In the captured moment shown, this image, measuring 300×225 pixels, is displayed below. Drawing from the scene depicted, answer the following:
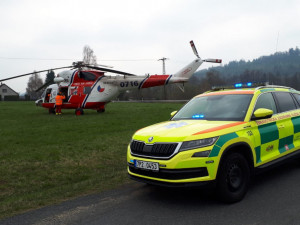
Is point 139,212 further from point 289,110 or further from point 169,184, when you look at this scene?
point 289,110

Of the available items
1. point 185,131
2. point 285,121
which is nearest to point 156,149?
point 185,131

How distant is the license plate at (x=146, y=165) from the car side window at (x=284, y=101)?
2.90 m

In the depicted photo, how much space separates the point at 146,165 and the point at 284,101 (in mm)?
3295

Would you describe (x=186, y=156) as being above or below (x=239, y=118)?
below

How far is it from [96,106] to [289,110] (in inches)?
747

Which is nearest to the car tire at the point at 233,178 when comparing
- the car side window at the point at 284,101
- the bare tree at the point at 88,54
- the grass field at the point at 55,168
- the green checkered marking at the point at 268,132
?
the green checkered marking at the point at 268,132

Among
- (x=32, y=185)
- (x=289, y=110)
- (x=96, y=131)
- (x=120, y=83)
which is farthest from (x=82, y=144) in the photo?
(x=120, y=83)

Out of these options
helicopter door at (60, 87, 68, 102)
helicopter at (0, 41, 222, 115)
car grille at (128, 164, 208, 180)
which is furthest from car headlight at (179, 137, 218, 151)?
helicopter door at (60, 87, 68, 102)

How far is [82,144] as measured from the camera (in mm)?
9562

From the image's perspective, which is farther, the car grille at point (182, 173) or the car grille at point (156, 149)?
the car grille at point (156, 149)

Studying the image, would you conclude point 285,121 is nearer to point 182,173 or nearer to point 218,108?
point 218,108

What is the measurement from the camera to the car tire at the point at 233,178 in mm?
3974

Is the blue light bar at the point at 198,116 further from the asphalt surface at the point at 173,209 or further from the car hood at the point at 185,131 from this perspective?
the asphalt surface at the point at 173,209

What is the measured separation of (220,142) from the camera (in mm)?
3965
